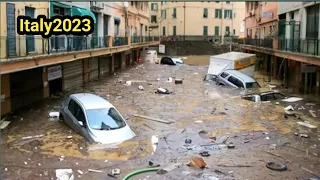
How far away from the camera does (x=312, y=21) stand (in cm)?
2723

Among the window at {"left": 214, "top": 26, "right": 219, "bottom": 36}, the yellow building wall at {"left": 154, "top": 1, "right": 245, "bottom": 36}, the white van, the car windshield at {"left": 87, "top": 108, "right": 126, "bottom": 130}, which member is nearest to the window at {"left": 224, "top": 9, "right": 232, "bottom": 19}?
the yellow building wall at {"left": 154, "top": 1, "right": 245, "bottom": 36}

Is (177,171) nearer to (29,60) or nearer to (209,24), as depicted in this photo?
(29,60)

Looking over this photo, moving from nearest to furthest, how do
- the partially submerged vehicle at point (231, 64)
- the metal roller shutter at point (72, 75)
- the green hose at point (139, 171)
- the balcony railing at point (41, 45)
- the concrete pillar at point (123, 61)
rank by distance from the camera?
1. the green hose at point (139, 171)
2. the balcony railing at point (41, 45)
3. the metal roller shutter at point (72, 75)
4. the partially submerged vehicle at point (231, 64)
5. the concrete pillar at point (123, 61)

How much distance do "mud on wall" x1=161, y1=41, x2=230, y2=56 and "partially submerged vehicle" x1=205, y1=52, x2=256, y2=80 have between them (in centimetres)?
3696

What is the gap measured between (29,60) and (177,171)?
818cm

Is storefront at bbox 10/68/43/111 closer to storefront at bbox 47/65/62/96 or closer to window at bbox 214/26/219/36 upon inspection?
storefront at bbox 47/65/62/96

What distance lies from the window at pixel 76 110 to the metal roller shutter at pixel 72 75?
11.1m

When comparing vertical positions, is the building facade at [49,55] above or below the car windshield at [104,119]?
above

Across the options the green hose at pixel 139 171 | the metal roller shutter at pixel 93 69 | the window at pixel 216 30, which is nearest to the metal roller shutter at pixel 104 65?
the metal roller shutter at pixel 93 69

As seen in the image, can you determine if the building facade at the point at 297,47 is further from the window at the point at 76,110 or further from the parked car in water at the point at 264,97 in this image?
the window at the point at 76,110

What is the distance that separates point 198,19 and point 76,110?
63.9 metres

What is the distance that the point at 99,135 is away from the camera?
15.2 m

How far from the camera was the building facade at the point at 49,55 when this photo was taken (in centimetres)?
1638

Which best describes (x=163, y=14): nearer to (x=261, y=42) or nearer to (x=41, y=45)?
(x=261, y=42)
